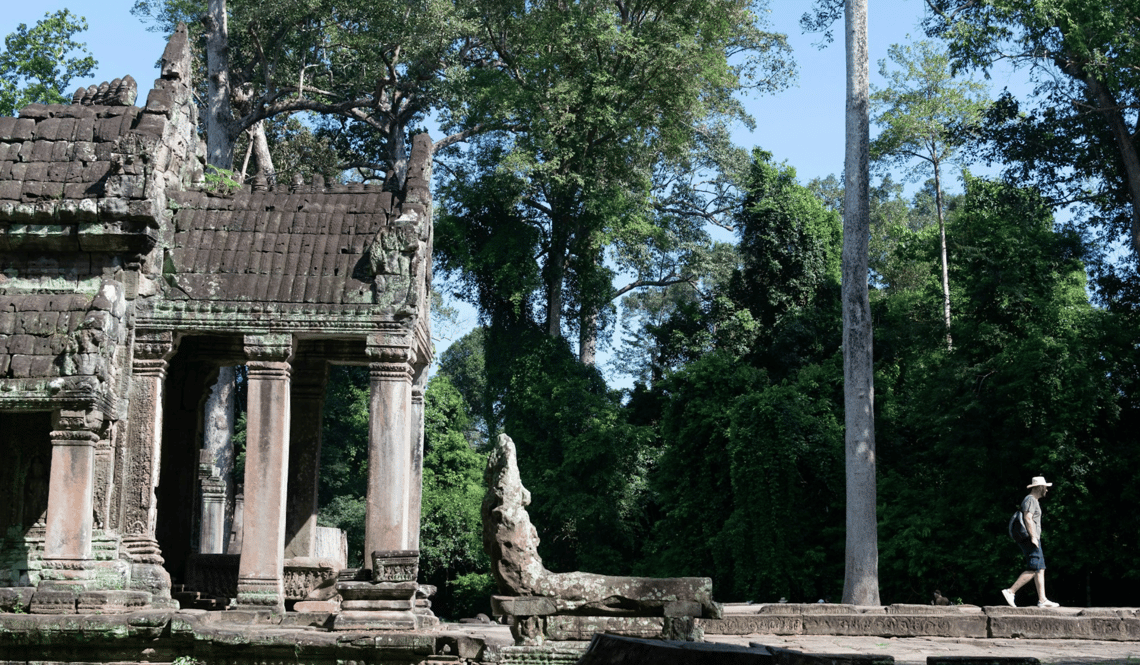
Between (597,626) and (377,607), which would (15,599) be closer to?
(377,607)

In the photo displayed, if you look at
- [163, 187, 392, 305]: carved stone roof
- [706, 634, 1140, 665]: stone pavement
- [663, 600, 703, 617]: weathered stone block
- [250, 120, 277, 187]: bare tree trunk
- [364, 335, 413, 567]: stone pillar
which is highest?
[250, 120, 277, 187]: bare tree trunk

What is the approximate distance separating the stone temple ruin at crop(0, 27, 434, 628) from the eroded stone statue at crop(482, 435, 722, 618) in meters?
1.37

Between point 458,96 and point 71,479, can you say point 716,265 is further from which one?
point 71,479

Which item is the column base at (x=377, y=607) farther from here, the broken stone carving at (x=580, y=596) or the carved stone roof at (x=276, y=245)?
the carved stone roof at (x=276, y=245)

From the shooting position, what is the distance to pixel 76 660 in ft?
33.8

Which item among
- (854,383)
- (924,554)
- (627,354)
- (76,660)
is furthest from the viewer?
(627,354)

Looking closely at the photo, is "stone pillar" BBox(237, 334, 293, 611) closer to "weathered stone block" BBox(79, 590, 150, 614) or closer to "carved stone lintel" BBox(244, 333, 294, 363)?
"carved stone lintel" BBox(244, 333, 294, 363)

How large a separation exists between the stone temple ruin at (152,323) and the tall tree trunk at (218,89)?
47.4 ft

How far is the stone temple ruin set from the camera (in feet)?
37.8

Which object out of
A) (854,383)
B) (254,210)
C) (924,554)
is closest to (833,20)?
(854,383)

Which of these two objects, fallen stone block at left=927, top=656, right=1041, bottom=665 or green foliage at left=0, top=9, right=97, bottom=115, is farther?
green foliage at left=0, top=9, right=97, bottom=115

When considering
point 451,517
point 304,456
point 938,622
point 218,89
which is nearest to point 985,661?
point 938,622

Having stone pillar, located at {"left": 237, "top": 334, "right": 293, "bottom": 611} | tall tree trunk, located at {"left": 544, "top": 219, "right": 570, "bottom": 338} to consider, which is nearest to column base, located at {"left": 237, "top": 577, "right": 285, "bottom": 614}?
stone pillar, located at {"left": 237, "top": 334, "right": 293, "bottom": 611}

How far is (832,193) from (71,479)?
113ft
